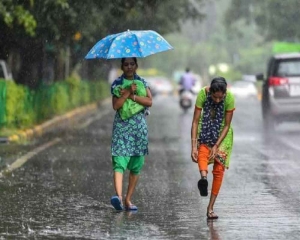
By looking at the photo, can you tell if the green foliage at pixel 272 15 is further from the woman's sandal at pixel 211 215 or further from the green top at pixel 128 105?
the woman's sandal at pixel 211 215

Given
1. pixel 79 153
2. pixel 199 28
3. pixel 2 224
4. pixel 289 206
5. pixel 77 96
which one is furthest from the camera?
pixel 199 28

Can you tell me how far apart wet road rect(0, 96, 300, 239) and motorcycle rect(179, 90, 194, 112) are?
17.9m

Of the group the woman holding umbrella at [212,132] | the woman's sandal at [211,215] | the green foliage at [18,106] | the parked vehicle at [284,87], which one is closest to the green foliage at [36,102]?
the green foliage at [18,106]

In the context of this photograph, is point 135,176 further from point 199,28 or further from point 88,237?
point 199,28

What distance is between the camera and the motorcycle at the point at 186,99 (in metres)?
39.0

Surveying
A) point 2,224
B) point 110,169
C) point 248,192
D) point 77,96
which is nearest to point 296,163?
point 110,169

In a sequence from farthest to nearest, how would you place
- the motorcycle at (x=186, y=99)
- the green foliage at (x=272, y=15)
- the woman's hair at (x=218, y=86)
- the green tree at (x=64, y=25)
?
1. the green foliage at (x=272, y=15)
2. the motorcycle at (x=186, y=99)
3. the green tree at (x=64, y=25)
4. the woman's hair at (x=218, y=86)

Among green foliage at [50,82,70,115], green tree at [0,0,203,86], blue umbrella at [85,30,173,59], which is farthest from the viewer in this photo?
green foliage at [50,82,70,115]

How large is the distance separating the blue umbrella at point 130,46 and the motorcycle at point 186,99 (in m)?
27.9

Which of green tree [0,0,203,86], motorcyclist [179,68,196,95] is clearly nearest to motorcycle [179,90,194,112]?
motorcyclist [179,68,196,95]

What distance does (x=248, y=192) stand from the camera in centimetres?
1243

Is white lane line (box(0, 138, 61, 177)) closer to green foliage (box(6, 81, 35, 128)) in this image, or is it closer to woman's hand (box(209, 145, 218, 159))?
green foliage (box(6, 81, 35, 128))

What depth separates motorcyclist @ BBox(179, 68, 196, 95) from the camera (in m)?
37.5

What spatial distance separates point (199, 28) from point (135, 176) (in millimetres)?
161675
